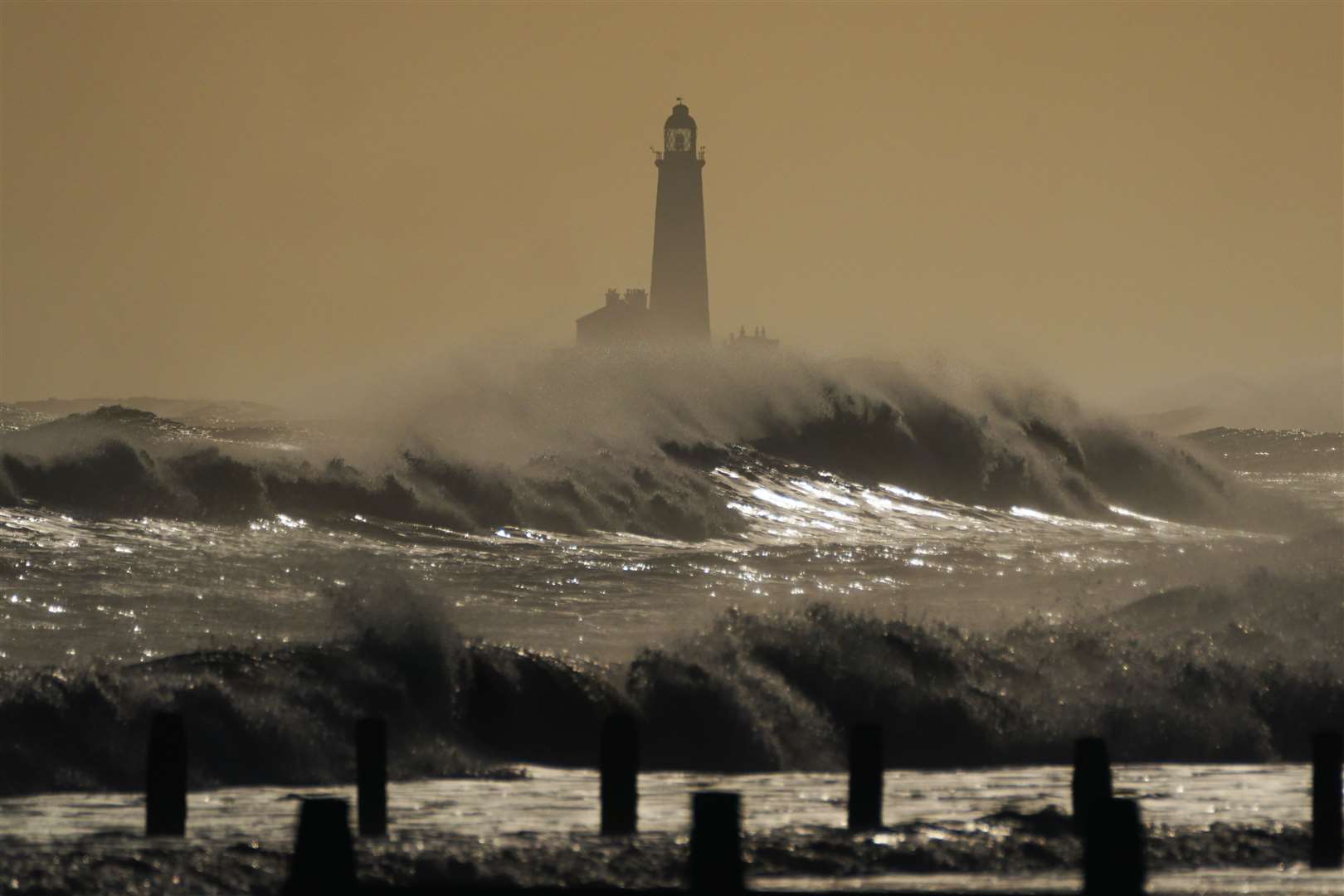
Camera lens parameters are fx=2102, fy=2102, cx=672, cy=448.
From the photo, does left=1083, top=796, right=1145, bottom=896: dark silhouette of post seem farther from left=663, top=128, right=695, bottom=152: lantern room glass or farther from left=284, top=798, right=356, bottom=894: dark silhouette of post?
left=663, top=128, right=695, bottom=152: lantern room glass

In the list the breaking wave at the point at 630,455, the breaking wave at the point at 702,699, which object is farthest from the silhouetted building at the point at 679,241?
the breaking wave at the point at 702,699

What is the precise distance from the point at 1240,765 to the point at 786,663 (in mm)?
2884

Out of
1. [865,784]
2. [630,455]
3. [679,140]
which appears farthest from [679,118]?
[865,784]

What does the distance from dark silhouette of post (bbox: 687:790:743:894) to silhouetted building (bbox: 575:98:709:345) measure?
51403 millimetres

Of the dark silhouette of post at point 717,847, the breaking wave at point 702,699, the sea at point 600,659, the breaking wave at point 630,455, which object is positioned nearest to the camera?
the dark silhouette of post at point 717,847

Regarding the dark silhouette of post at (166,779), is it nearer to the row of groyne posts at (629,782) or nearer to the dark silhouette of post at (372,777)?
the row of groyne posts at (629,782)

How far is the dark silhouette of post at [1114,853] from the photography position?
17.1 ft

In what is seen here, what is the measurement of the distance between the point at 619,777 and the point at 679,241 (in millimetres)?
49828

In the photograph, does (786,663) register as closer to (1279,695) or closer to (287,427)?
(1279,695)

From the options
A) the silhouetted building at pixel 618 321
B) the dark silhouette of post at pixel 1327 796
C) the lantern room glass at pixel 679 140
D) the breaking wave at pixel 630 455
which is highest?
the lantern room glass at pixel 679 140

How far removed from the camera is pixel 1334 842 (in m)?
7.80

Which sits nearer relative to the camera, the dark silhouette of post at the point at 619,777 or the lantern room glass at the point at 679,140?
the dark silhouette of post at the point at 619,777

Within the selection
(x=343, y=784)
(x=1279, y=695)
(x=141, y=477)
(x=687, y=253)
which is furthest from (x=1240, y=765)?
(x=687, y=253)

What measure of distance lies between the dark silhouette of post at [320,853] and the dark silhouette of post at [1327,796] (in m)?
4.05
